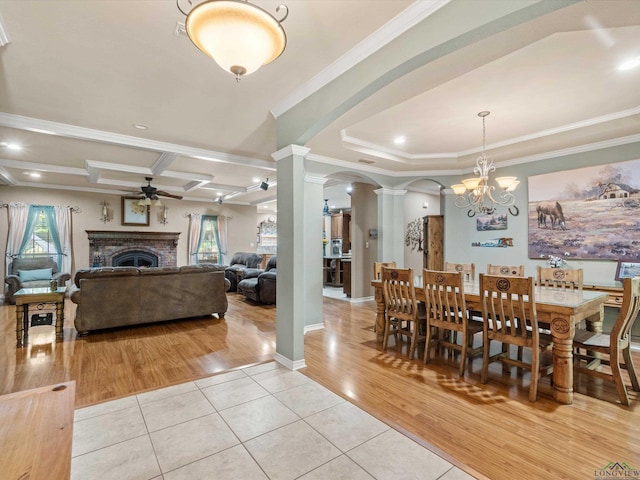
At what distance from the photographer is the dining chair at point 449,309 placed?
10.3 ft

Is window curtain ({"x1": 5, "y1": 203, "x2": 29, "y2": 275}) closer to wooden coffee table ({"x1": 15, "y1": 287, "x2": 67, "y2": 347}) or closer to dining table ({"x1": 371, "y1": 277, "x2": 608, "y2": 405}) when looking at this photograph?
wooden coffee table ({"x1": 15, "y1": 287, "x2": 67, "y2": 347})

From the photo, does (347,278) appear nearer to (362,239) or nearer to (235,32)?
(362,239)

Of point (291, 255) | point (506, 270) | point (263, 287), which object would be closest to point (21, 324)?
point (263, 287)

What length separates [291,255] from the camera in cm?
323

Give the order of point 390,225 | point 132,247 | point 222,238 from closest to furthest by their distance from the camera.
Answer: point 390,225, point 132,247, point 222,238

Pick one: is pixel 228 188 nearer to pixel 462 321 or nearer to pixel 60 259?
pixel 60 259

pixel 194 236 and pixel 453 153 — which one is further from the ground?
pixel 453 153

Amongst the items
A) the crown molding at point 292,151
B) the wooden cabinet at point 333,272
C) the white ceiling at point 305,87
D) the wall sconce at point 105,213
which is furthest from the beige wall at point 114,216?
the crown molding at point 292,151

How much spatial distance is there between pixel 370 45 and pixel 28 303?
16.0ft

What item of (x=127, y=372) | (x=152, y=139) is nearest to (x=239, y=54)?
(x=127, y=372)

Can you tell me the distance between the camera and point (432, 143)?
463 centimetres

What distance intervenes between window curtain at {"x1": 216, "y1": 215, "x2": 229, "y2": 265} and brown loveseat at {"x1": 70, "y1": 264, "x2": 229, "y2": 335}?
15.6 feet

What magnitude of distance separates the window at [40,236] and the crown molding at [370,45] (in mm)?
7579

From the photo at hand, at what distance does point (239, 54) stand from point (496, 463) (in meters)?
2.63
